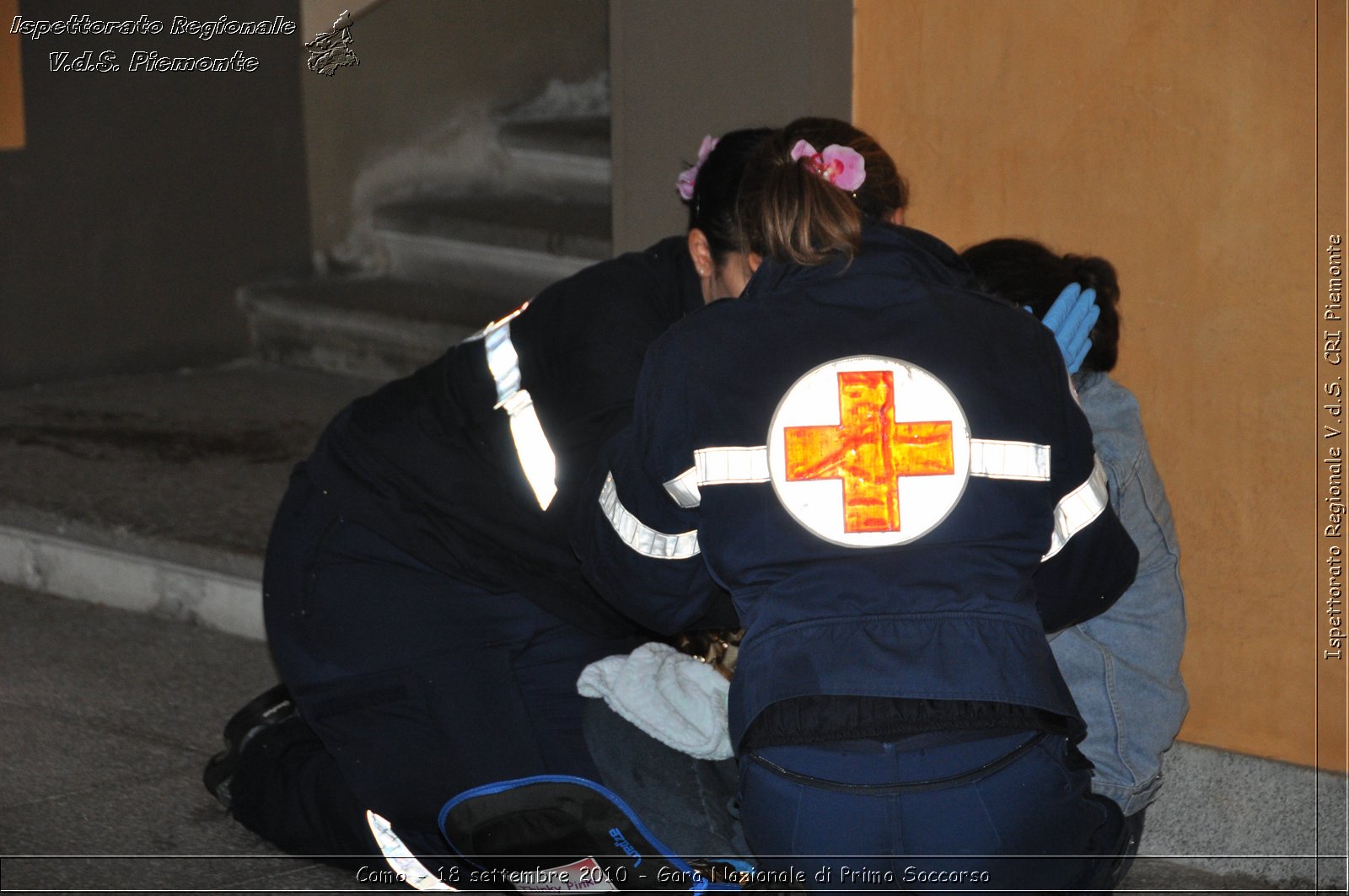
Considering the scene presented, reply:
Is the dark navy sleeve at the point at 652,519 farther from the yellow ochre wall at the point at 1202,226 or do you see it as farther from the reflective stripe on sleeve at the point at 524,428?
the yellow ochre wall at the point at 1202,226

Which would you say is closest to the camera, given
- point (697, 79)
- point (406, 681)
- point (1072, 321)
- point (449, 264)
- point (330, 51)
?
point (1072, 321)

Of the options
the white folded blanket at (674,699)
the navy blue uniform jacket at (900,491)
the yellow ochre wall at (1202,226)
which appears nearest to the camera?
the navy blue uniform jacket at (900,491)

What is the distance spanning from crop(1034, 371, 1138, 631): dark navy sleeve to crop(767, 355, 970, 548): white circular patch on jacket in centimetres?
16

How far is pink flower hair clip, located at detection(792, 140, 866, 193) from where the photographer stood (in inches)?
76.8

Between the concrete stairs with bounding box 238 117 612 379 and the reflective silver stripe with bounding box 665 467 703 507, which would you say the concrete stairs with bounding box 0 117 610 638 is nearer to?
the concrete stairs with bounding box 238 117 612 379

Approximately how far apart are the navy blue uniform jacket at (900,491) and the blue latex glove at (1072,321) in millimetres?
384

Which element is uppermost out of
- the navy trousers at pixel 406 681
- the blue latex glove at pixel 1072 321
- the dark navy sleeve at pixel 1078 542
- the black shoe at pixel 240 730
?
the blue latex glove at pixel 1072 321

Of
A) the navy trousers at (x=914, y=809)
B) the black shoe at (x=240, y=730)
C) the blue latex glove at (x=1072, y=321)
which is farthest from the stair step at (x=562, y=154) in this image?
the navy trousers at (x=914, y=809)

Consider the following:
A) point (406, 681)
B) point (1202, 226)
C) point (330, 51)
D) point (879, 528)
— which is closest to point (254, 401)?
point (330, 51)

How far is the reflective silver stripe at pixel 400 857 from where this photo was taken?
266cm

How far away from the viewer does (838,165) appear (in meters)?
1.95

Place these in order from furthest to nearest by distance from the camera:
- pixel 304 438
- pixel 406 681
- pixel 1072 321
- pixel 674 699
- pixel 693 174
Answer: pixel 304 438 < pixel 406 681 < pixel 693 174 < pixel 674 699 < pixel 1072 321

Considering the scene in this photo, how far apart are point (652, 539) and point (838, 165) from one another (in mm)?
559

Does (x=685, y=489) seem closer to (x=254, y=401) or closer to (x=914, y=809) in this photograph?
Result: (x=914, y=809)
